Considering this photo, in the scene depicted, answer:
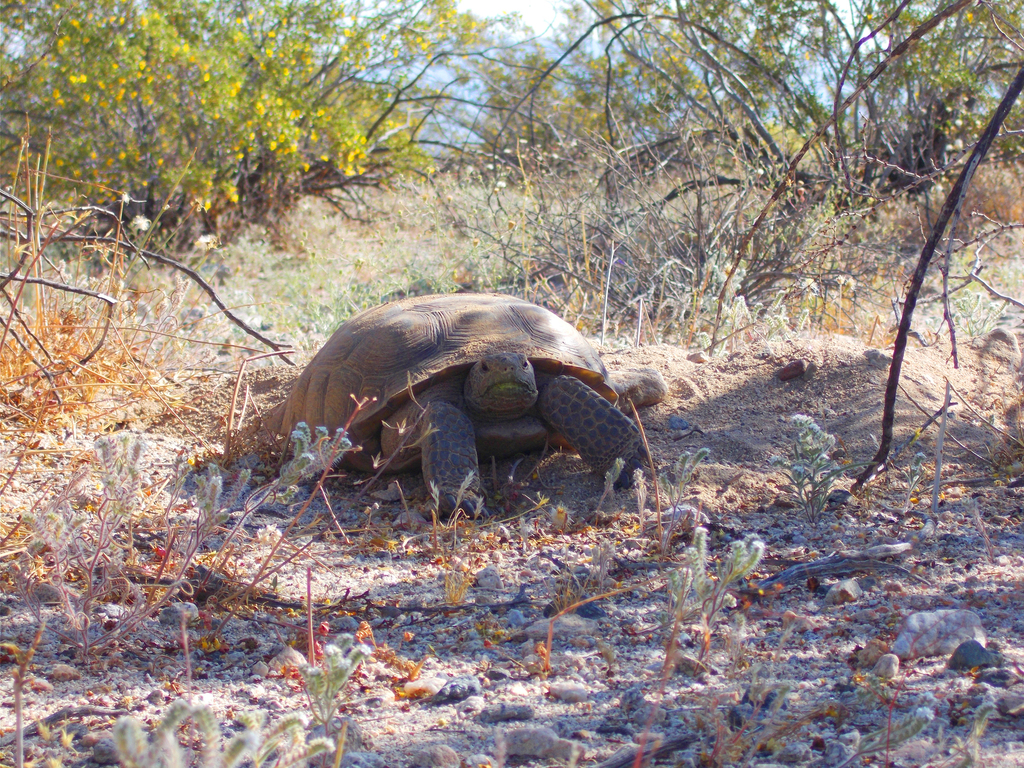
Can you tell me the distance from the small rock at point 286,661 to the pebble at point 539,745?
55cm

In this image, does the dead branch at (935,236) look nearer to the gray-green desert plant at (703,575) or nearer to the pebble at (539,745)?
the gray-green desert plant at (703,575)

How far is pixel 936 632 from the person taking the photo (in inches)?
71.4

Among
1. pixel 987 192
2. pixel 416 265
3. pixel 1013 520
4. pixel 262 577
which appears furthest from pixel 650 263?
pixel 987 192

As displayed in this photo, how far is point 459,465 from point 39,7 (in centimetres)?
866

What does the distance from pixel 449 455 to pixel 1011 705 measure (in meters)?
1.84

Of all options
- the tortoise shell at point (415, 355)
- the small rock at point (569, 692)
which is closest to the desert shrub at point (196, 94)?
the tortoise shell at point (415, 355)

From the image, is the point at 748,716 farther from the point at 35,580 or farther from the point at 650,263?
the point at 650,263

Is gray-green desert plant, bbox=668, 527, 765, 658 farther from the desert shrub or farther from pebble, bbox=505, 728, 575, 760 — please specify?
the desert shrub

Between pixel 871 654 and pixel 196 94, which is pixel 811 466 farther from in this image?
pixel 196 94

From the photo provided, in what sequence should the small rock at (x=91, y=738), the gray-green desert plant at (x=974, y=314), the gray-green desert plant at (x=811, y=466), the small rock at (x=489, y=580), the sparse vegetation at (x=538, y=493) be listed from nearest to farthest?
the small rock at (x=91, y=738)
the sparse vegetation at (x=538, y=493)
the small rock at (x=489, y=580)
the gray-green desert plant at (x=811, y=466)
the gray-green desert plant at (x=974, y=314)

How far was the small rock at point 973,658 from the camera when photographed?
1717 millimetres

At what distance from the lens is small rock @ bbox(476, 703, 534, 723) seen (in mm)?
1640

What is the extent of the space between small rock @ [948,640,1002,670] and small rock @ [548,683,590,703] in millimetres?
736

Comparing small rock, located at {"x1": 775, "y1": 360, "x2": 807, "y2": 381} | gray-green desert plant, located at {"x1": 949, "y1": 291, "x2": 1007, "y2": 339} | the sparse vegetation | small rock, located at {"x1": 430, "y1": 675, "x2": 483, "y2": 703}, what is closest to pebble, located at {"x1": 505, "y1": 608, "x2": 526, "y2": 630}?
the sparse vegetation
